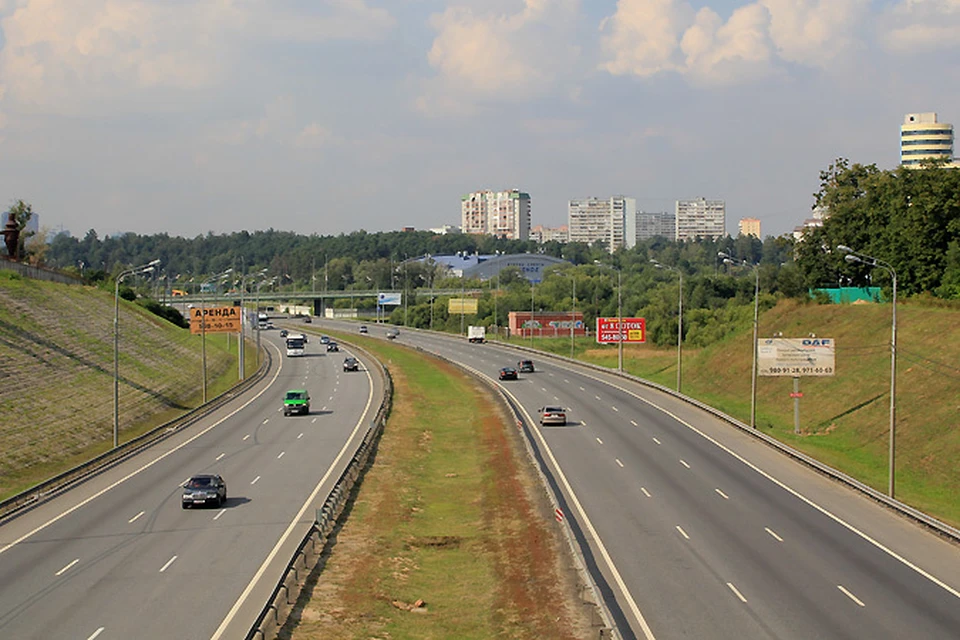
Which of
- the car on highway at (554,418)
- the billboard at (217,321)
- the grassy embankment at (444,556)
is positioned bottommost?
the grassy embankment at (444,556)

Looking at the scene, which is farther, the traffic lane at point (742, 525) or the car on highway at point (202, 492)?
the car on highway at point (202, 492)

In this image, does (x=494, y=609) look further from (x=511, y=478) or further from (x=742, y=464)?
(x=742, y=464)

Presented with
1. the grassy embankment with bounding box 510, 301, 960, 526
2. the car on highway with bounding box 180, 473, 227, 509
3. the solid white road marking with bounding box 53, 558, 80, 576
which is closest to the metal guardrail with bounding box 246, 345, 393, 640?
the car on highway with bounding box 180, 473, 227, 509

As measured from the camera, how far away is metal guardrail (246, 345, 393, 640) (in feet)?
77.7

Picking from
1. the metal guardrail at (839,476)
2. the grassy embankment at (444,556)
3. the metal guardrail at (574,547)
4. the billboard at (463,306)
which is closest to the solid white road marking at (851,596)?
the metal guardrail at (574,547)

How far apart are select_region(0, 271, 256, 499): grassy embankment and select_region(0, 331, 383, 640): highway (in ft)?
15.0

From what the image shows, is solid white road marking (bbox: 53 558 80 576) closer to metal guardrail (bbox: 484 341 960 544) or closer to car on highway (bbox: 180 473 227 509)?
car on highway (bbox: 180 473 227 509)

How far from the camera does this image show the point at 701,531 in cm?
3556

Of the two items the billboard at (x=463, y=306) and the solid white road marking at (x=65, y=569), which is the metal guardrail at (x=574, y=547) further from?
the billboard at (x=463, y=306)

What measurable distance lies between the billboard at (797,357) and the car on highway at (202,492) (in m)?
37.7

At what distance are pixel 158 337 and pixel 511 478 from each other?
2536 inches

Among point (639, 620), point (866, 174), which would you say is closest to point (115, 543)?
point (639, 620)

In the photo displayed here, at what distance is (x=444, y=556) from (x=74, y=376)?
4333 cm

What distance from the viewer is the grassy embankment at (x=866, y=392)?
171ft
